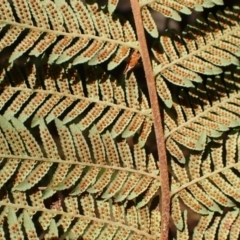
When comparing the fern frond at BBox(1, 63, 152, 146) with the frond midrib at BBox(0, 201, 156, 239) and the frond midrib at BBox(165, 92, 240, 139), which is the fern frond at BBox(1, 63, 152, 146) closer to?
the frond midrib at BBox(165, 92, 240, 139)

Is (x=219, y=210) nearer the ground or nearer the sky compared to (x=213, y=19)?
nearer the ground

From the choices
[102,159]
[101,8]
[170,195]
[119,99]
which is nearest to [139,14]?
[101,8]

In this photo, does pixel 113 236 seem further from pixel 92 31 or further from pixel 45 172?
pixel 92 31

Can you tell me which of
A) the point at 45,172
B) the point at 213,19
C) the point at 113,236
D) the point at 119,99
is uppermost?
the point at 213,19

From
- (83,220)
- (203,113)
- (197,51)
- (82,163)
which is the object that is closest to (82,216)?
(83,220)

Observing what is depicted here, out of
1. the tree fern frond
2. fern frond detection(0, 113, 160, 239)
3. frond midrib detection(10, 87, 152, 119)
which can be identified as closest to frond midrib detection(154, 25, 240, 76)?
frond midrib detection(10, 87, 152, 119)

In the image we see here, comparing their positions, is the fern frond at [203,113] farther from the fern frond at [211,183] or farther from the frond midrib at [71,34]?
the frond midrib at [71,34]

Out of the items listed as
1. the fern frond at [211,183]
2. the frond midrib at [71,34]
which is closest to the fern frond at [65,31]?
the frond midrib at [71,34]
